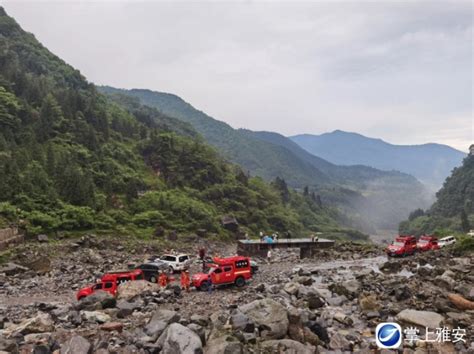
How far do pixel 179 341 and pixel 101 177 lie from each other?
59.1 metres

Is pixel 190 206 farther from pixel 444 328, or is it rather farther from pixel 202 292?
pixel 444 328

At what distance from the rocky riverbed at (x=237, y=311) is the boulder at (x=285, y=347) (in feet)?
0.13

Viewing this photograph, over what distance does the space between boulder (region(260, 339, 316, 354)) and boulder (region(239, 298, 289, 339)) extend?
2.80 ft

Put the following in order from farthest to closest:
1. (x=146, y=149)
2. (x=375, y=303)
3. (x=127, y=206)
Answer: (x=146, y=149) < (x=127, y=206) < (x=375, y=303)

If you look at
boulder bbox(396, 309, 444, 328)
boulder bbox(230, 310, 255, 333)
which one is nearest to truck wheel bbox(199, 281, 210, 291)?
boulder bbox(230, 310, 255, 333)

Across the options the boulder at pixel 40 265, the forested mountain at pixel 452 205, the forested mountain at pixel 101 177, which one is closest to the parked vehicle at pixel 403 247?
the forested mountain at pixel 101 177

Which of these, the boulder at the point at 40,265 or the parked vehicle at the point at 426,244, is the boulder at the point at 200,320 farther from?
the parked vehicle at the point at 426,244

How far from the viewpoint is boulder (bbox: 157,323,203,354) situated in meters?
14.4

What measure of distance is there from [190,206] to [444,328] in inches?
2014

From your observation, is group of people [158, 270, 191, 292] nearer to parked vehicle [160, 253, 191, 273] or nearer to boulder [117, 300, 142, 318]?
parked vehicle [160, 253, 191, 273]

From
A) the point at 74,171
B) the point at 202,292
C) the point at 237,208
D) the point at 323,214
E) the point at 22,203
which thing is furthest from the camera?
the point at 323,214

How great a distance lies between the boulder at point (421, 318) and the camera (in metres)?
19.4

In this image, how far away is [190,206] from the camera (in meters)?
66.8

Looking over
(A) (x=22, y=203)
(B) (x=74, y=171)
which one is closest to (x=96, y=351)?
(A) (x=22, y=203)
